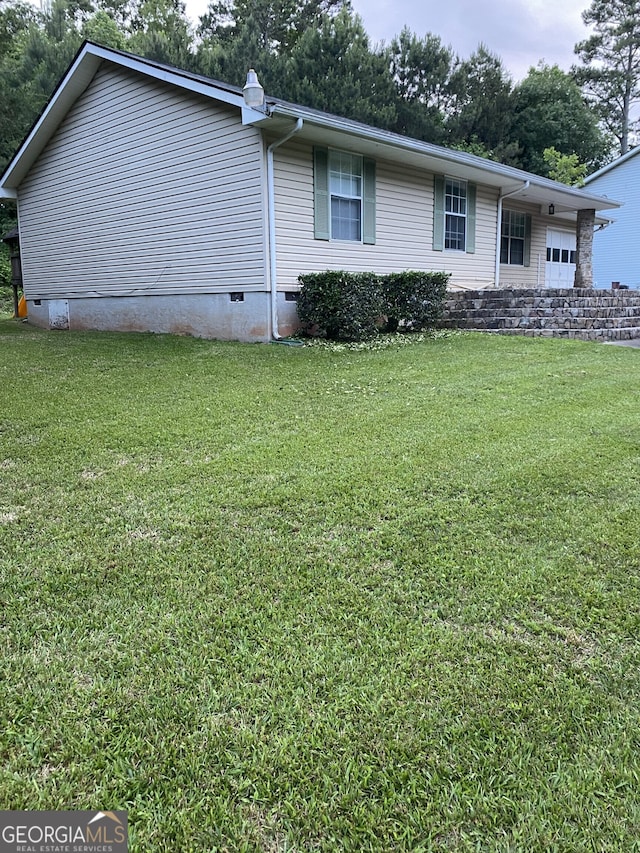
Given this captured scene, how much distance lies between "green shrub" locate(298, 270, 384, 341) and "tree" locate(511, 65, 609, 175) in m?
24.3

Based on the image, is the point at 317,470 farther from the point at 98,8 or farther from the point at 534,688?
the point at 98,8

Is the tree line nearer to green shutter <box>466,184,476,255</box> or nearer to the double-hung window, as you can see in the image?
the double-hung window

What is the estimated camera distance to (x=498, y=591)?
211 centimetres

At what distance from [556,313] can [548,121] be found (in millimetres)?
23794

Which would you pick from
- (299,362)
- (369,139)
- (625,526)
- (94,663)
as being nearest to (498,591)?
(625,526)

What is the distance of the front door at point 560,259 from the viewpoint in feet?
49.8

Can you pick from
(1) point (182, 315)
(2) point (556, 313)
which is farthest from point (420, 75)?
(1) point (182, 315)

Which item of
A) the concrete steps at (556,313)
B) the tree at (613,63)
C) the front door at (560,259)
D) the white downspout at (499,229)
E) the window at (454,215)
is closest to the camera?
the concrete steps at (556,313)

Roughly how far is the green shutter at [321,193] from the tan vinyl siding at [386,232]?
0.08 metres

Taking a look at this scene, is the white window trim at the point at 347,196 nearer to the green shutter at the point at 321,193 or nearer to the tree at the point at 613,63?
the green shutter at the point at 321,193

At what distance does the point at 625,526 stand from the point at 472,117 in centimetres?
2939

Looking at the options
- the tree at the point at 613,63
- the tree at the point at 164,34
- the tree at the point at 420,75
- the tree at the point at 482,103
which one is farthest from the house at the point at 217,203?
the tree at the point at 613,63

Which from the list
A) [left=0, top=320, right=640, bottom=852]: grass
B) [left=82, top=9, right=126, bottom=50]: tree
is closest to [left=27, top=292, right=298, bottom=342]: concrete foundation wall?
[left=0, top=320, right=640, bottom=852]: grass

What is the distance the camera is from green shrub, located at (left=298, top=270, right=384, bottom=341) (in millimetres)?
8242
